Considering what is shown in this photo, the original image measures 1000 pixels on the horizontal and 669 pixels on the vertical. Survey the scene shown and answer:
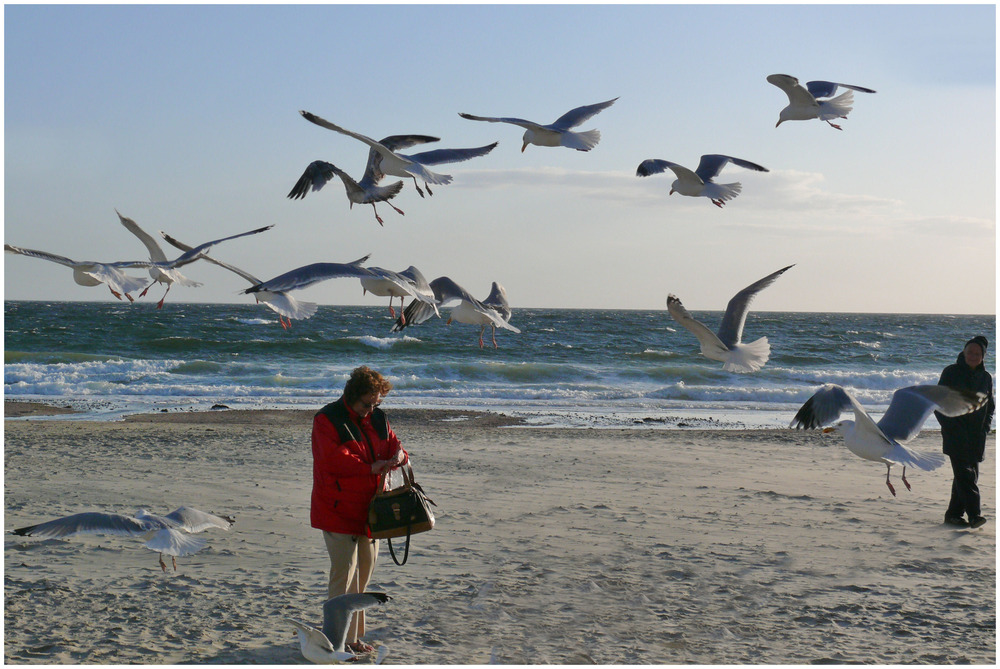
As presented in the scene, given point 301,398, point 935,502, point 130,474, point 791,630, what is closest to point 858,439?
point 791,630

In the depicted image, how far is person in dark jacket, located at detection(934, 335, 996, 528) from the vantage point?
6.01 m

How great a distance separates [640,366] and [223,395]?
11.9 meters

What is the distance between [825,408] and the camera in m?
4.36

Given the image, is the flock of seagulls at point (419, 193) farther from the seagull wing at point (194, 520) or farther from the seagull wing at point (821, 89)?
the seagull wing at point (194, 520)

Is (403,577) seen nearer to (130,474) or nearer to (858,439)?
(858,439)

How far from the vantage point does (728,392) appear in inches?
774

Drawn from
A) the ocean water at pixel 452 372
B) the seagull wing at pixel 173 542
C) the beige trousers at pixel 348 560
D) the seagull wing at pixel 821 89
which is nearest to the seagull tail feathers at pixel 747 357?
the seagull wing at pixel 821 89


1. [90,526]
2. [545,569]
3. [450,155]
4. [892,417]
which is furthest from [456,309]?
[892,417]

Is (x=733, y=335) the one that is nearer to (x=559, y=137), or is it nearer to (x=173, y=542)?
(x=559, y=137)

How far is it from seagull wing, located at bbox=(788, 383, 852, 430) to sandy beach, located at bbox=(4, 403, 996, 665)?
1.07 metres

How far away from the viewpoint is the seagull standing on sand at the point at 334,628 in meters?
3.48

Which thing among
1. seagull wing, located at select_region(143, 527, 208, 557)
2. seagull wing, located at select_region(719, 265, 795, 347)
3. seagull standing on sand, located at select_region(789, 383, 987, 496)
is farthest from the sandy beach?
seagull wing, located at select_region(719, 265, 795, 347)

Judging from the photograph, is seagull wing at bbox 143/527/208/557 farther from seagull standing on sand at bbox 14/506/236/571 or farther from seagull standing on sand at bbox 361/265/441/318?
seagull standing on sand at bbox 361/265/441/318

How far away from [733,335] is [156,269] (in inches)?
134
